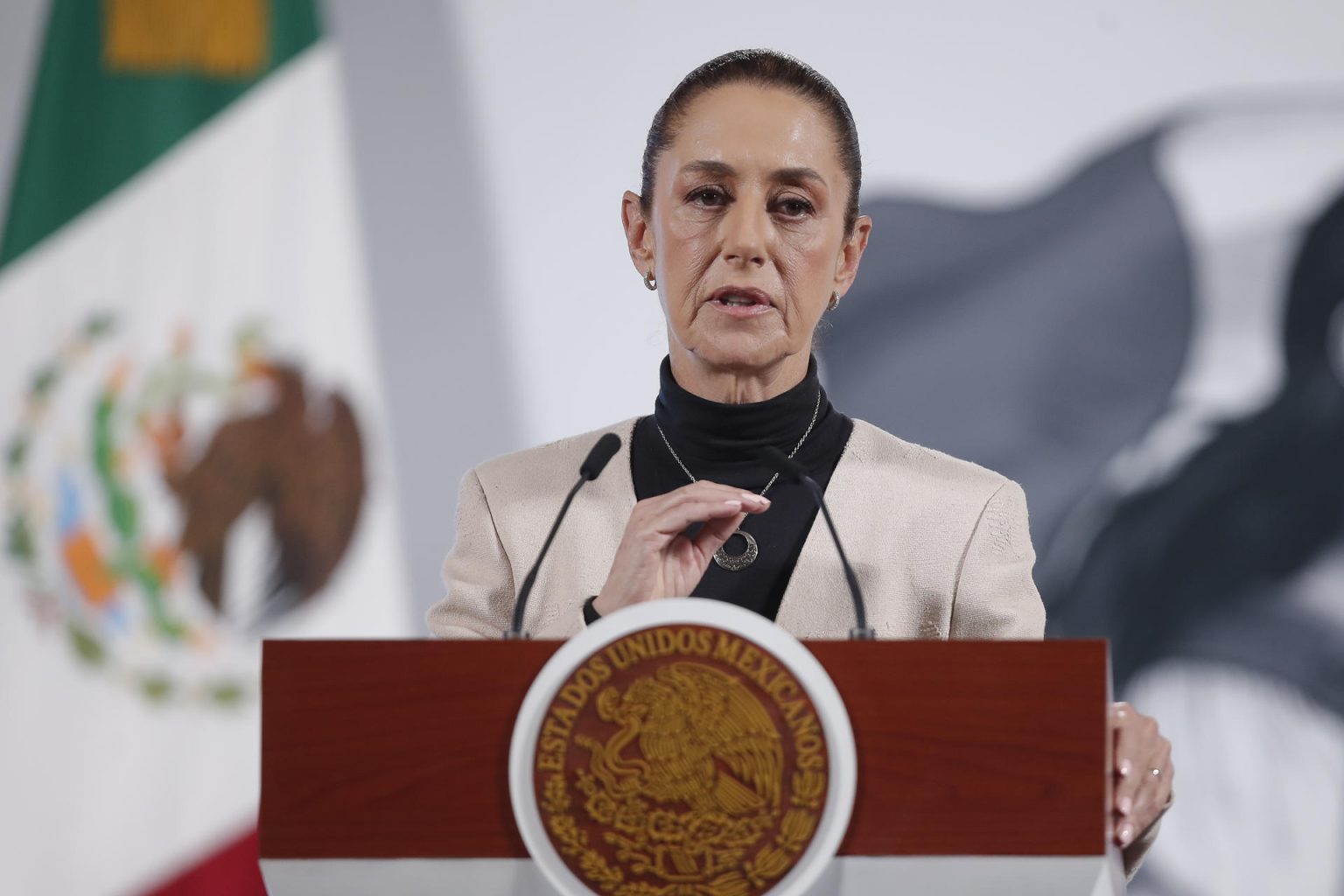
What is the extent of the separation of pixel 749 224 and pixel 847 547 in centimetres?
38

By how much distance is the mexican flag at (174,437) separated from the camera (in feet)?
9.93

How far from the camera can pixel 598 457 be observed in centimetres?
143

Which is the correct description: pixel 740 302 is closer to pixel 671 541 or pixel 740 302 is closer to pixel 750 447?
pixel 750 447

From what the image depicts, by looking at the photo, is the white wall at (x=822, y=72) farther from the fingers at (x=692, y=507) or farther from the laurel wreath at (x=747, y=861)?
the laurel wreath at (x=747, y=861)

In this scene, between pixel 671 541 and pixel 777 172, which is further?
pixel 777 172

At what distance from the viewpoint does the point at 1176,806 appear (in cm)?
→ 278

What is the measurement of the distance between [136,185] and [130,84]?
0.21m

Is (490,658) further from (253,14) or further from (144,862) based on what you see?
(253,14)

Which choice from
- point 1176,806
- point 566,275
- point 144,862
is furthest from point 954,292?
point 144,862

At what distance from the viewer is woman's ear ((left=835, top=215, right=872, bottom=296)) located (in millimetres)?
1856

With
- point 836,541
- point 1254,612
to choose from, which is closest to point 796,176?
point 836,541

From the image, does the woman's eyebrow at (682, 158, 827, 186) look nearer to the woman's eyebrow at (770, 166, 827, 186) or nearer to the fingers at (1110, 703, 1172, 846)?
the woman's eyebrow at (770, 166, 827, 186)

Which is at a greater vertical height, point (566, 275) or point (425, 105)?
point (425, 105)

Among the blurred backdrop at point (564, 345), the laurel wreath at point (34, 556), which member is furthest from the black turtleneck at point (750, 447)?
the laurel wreath at point (34, 556)
